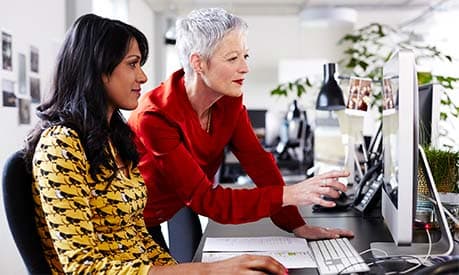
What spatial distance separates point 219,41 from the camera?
1.73m

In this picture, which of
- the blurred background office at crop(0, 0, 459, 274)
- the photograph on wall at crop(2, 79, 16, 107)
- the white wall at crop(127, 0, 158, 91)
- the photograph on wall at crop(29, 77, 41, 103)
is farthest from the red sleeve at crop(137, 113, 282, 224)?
the white wall at crop(127, 0, 158, 91)

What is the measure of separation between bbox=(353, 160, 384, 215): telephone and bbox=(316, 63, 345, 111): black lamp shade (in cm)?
38

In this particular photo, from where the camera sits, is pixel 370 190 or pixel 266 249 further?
pixel 370 190

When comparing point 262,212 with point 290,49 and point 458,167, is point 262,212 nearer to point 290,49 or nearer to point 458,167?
point 458,167

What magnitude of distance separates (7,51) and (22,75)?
302 millimetres

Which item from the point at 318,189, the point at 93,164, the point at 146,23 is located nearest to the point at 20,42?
the point at 93,164

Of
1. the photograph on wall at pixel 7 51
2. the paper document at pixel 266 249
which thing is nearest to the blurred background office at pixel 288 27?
the photograph on wall at pixel 7 51

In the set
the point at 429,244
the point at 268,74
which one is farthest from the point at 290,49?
the point at 429,244

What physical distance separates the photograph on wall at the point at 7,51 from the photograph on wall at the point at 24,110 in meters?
0.28

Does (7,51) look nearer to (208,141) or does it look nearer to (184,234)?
(184,234)

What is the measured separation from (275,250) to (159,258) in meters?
0.31

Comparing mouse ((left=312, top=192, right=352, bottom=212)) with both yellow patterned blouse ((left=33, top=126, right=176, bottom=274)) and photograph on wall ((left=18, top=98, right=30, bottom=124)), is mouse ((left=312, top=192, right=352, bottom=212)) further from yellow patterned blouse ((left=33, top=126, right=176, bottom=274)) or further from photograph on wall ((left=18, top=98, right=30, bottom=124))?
photograph on wall ((left=18, top=98, right=30, bottom=124))

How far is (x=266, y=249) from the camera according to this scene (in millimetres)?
1554

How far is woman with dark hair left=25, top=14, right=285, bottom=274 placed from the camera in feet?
3.82
